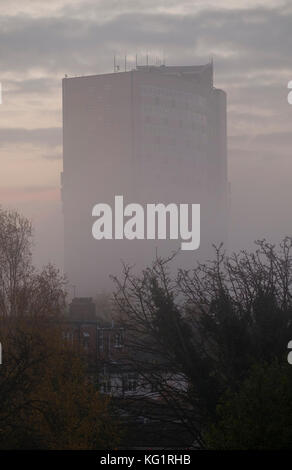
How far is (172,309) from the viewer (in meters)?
20.4

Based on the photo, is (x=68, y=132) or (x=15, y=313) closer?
(x=15, y=313)

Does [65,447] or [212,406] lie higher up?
[212,406]

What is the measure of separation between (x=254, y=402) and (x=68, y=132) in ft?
590

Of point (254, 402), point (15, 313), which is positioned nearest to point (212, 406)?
point (254, 402)

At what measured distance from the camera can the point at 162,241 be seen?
19162 centimetres

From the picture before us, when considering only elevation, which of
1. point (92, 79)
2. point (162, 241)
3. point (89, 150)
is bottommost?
point (162, 241)
